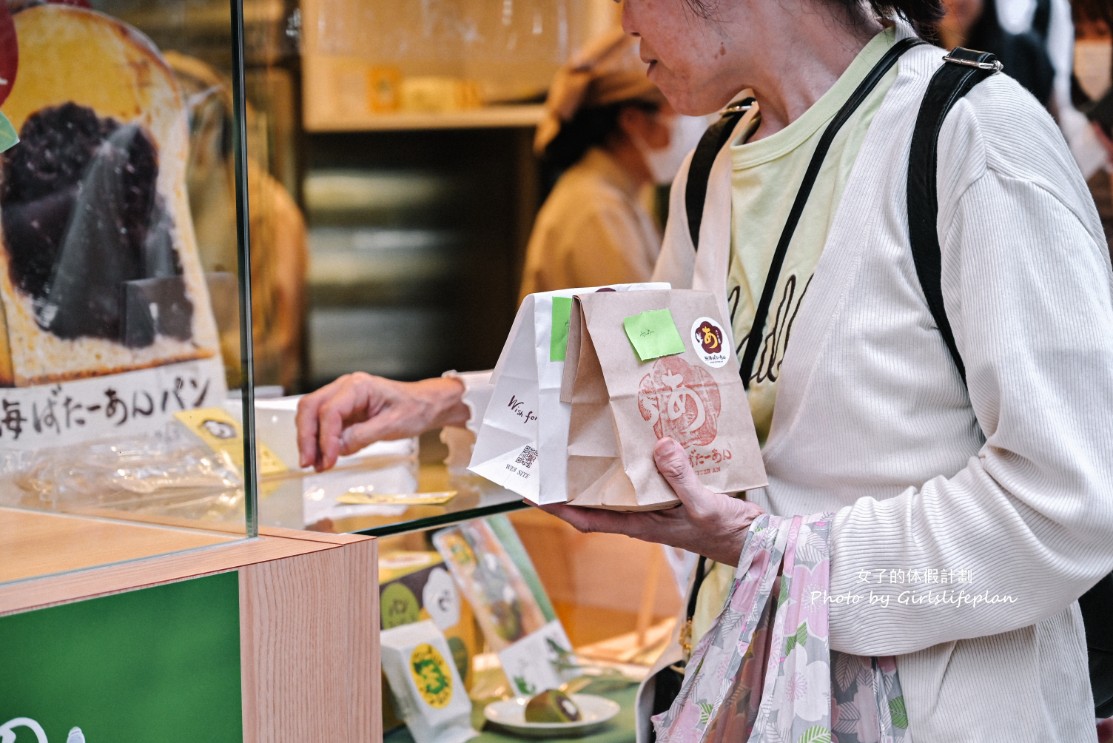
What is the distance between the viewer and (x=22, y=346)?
4.57 feet

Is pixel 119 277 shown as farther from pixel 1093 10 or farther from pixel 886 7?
pixel 1093 10

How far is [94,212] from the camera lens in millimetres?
1489

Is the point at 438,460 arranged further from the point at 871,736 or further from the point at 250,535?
the point at 871,736

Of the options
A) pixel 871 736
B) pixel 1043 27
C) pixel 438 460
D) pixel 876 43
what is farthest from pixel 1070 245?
pixel 1043 27

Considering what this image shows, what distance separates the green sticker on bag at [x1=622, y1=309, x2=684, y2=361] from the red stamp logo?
1 cm

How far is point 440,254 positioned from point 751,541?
9.89 ft

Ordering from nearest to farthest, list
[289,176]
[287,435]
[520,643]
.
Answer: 1. [287,435]
2. [520,643]
3. [289,176]

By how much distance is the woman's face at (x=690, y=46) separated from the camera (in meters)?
1.22

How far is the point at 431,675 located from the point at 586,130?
2.49m

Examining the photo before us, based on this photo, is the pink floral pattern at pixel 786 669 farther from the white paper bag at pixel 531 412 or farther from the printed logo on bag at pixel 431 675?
the printed logo on bag at pixel 431 675

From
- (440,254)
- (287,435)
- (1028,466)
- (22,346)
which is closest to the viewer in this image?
(1028,466)

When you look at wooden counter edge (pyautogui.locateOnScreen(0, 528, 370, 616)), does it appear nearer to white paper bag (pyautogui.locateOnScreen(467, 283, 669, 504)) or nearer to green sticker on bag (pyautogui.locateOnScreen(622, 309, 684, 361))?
white paper bag (pyautogui.locateOnScreen(467, 283, 669, 504))

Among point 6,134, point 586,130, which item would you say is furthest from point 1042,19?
point 6,134

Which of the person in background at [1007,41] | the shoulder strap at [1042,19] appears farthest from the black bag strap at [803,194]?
the shoulder strap at [1042,19]
